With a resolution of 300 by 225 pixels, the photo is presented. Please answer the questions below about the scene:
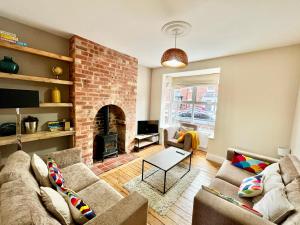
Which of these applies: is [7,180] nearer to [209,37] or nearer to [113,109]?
[113,109]

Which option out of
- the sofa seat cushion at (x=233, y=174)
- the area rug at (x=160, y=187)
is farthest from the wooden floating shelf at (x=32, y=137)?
the sofa seat cushion at (x=233, y=174)

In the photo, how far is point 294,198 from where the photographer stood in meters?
1.15

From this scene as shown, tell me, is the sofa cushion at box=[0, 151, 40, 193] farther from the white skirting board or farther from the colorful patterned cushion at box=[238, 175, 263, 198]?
the white skirting board

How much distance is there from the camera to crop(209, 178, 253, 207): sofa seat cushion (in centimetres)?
155

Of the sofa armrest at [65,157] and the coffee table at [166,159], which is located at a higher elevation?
the sofa armrest at [65,157]

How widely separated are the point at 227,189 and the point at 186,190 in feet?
2.46

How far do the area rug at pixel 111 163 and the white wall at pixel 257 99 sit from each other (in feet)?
6.83

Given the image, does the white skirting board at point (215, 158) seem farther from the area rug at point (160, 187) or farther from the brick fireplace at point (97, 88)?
the brick fireplace at point (97, 88)

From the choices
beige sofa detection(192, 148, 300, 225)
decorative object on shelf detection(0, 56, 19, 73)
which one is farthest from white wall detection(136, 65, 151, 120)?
beige sofa detection(192, 148, 300, 225)

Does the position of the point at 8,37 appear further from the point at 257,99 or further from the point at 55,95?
the point at 257,99

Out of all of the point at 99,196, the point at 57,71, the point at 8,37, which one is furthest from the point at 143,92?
the point at 99,196

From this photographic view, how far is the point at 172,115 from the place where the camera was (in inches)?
195

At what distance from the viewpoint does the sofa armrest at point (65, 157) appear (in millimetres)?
1956

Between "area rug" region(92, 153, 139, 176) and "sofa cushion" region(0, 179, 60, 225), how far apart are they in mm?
1718
